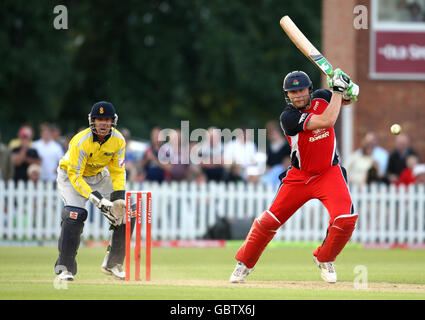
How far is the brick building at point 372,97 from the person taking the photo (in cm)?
2273

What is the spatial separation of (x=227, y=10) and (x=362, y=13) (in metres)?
12.6

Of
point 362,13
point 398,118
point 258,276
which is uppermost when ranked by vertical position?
point 362,13

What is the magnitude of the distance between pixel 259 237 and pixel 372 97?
484 inches

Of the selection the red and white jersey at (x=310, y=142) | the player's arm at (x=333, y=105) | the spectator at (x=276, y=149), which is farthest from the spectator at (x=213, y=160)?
the player's arm at (x=333, y=105)

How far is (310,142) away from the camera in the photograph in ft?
35.8

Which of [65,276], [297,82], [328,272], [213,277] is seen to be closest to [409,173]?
[213,277]

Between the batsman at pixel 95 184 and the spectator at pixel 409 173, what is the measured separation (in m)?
9.12

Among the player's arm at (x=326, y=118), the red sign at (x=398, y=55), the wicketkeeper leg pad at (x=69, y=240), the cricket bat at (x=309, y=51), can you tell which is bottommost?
the wicketkeeper leg pad at (x=69, y=240)

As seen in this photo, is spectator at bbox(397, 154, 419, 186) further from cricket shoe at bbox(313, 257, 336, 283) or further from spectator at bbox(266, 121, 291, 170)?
cricket shoe at bbox(313, 257, 336, 283)

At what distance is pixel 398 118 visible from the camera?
2291cm

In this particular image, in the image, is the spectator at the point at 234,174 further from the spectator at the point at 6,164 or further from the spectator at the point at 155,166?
the spectator at the point at 6,164

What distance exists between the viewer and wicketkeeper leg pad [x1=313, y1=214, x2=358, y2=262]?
10.8 m
